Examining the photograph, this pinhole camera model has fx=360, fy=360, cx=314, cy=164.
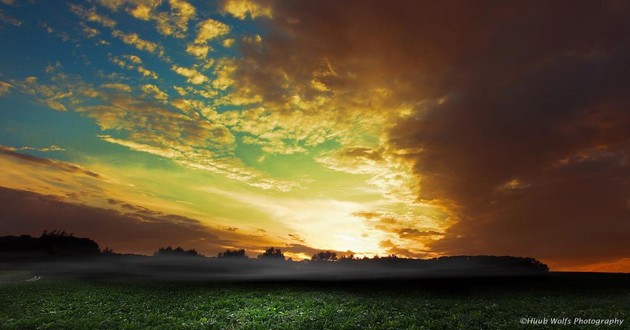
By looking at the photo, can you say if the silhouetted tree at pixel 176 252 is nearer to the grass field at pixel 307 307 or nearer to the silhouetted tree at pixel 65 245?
the silhouetted tree at pixel 65 245

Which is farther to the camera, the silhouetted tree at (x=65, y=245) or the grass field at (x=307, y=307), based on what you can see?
the silhouetted tree at (x=65, y=245)

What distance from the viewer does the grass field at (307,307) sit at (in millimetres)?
27234

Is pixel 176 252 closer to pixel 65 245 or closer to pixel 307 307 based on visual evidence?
pixel 65 245

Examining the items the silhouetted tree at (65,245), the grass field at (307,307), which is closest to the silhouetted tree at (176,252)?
the silhouetted tree at (65,245)

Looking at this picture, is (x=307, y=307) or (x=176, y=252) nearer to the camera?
(x=307, y=307)

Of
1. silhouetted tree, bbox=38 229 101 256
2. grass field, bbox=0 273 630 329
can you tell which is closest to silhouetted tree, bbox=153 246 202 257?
silhouetted tree, bbox=38 229 101 256

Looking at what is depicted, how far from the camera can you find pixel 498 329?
23750mm

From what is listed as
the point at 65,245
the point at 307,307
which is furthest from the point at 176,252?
the point at 307,307

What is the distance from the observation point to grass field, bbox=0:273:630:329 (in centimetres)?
2723

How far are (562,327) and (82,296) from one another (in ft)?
162

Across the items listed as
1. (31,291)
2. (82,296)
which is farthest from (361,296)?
(31,291)

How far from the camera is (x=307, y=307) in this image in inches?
1318

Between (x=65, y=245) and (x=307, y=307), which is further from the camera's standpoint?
(x=65, y=245)

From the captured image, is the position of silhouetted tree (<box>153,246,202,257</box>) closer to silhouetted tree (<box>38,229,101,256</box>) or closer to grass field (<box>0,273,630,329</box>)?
silhouetted tree (<box>38,229,101,256</box>)
